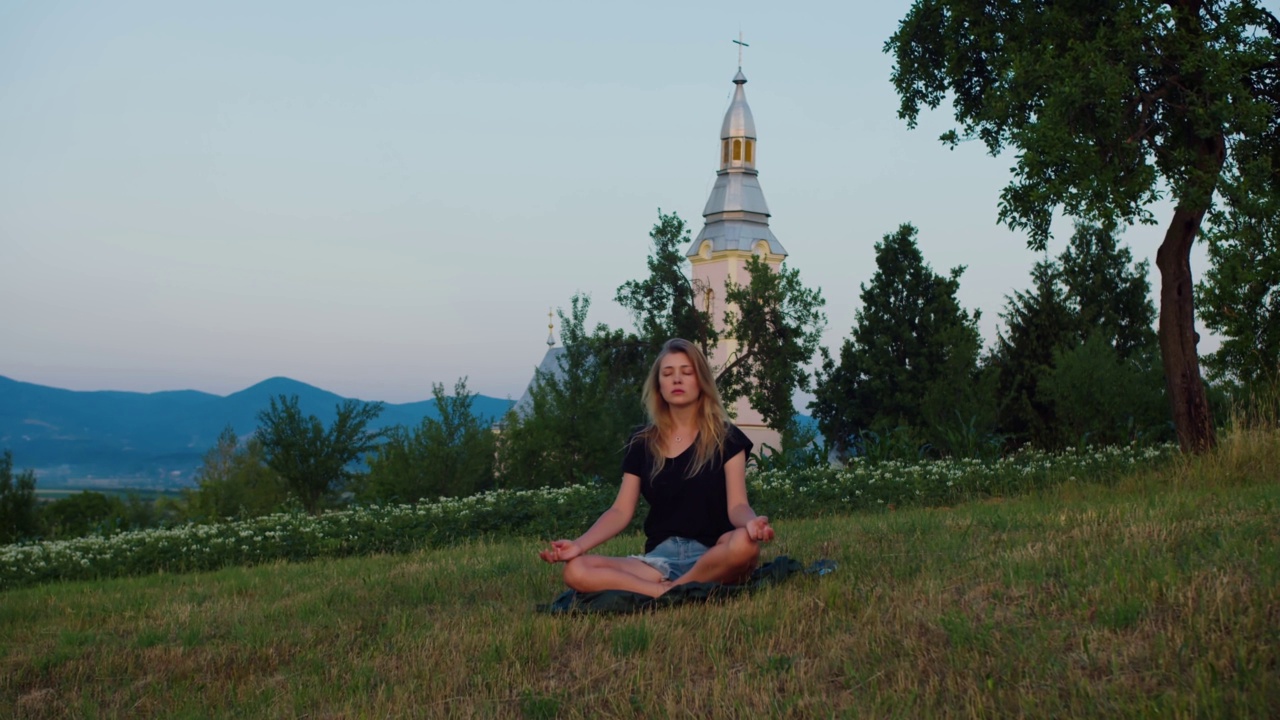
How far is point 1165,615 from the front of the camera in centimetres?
505

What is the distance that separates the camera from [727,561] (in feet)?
20.9

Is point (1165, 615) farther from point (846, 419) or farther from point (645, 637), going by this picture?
point (846, 419)

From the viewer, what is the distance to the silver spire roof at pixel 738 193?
7544 centimetres

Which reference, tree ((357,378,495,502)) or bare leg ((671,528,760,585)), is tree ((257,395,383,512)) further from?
bare leg ((671,528,760,585))

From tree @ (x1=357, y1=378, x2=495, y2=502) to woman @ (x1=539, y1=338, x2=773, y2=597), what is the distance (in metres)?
13.5

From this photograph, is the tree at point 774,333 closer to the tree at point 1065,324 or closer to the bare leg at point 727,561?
the tree at point 1065,324

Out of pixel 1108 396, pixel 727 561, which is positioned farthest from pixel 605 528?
pixel 1108 396

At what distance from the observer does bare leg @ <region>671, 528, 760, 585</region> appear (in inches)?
248

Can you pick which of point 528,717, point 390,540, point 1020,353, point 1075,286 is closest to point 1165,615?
point 528,717

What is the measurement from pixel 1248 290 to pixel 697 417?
14.4m

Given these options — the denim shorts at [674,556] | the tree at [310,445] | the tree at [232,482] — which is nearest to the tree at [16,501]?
the tree at [232,482]

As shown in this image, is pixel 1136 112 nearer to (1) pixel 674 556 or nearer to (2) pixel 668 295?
(1) pixel 674 556

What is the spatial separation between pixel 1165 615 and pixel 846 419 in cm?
3646

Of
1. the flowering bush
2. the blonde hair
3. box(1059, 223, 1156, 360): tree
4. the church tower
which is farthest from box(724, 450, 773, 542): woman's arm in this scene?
the church tower
